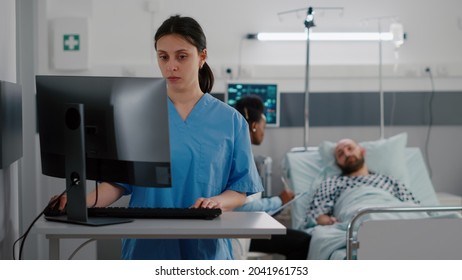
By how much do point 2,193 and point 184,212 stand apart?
0.57m

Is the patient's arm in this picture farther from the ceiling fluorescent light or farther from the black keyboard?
the black keyboard

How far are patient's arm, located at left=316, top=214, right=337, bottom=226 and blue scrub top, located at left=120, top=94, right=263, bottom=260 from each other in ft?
5.49

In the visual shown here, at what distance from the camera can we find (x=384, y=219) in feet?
10.1

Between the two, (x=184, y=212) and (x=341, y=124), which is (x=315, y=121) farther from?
(x=184, y=212)

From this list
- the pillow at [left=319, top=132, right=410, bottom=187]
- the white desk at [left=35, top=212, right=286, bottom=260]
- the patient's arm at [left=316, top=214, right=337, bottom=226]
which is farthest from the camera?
the pillow at [left=319, top=132, right=410, bottom=187]

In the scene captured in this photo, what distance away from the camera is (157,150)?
190 centimetres

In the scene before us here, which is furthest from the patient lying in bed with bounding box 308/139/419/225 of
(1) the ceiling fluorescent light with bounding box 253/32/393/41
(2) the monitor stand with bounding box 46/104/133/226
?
(2) the monitor stand with bounding box 46/104/133/226

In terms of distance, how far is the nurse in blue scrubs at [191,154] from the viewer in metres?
2.08

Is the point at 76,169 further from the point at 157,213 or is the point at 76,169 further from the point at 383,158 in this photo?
the point at 383,158

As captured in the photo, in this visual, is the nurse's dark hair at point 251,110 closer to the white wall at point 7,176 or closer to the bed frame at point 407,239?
the bed frame at point 407,239

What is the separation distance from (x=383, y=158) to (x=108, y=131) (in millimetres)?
2678

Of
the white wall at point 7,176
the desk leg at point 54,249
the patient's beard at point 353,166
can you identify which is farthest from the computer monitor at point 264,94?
the desk leg at point 54,249

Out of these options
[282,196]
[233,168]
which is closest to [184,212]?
[233,168]

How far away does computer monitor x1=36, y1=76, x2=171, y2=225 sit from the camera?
1.86 meters
